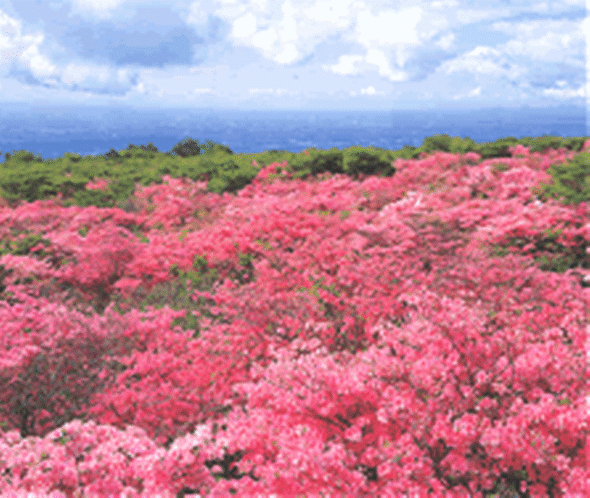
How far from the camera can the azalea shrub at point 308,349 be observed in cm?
326

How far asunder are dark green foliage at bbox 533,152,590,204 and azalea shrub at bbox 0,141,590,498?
6.0 inches

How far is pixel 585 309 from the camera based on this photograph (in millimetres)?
5449

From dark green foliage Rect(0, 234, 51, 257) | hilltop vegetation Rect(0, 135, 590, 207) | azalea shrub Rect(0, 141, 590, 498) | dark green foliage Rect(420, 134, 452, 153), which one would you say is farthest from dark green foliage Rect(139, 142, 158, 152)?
dark green foliage Rect(0, 234, 51, 257)

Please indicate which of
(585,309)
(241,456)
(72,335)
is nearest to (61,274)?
(72,335)

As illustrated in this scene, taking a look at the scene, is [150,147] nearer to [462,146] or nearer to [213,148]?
[213,148]

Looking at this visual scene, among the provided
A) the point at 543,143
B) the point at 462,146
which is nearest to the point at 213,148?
the point at 462,146

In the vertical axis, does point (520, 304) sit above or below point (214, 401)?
above

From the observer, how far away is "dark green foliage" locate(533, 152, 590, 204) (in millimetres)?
8641

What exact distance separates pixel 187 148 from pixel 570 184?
16.4m

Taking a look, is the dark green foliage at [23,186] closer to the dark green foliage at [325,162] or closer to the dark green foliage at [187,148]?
the dark green foliage at [325,162]

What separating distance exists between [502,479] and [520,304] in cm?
284

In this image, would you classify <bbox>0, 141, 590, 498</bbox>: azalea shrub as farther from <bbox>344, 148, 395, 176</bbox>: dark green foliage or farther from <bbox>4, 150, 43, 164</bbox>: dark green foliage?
<bbox>4, 150, 43, 164</bbox>: dark green foliage

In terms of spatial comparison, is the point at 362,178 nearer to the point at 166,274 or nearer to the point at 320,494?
the point at 166,274

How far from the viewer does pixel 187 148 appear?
2258 cm
